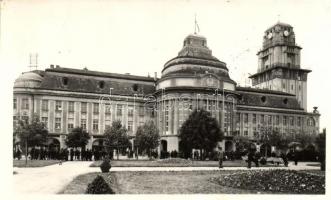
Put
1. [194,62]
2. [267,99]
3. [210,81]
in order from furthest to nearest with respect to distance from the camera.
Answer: [267,99], [194,62], [210,81]

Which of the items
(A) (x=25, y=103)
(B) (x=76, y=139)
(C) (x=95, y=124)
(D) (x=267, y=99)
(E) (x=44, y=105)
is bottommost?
(B) (x=76, y=139)

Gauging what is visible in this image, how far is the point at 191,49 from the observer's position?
5547cm

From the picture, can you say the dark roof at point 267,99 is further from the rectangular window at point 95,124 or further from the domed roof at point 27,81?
the domed roof at point 27,81

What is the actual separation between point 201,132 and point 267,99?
27.3 metres

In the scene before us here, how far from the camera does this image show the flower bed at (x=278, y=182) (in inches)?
649

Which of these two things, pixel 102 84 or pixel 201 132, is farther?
pixel 102 84

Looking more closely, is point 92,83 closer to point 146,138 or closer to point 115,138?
point 115,138

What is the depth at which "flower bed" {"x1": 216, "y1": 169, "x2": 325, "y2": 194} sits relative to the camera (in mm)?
16484

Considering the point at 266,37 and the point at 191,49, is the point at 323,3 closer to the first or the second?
the point at 191,49

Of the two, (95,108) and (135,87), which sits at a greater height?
(135,87)

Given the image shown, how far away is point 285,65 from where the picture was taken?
73.4 m

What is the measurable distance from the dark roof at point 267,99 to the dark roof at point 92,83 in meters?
15.7

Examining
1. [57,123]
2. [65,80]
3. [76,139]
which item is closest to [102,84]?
[65,80]
